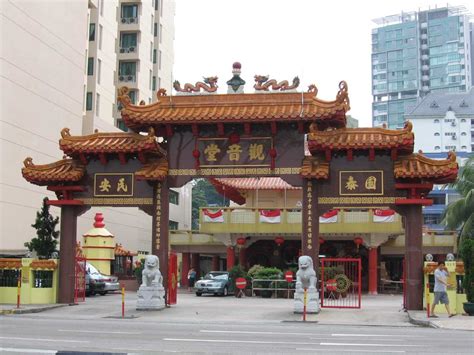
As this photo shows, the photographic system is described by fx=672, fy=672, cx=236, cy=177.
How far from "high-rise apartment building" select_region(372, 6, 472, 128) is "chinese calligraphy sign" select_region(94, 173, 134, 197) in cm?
12922

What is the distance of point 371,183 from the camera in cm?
2323

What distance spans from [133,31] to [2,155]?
1118 inches

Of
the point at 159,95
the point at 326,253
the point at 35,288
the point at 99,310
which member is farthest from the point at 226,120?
the point at 326,253

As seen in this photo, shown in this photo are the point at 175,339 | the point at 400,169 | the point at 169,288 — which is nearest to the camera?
the point at 175,339

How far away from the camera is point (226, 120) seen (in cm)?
2338

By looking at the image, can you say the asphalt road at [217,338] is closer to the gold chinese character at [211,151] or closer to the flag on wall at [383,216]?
the gold chinese character at [211,151]

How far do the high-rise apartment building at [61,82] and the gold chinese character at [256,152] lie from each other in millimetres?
18615

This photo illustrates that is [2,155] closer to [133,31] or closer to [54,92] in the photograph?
[54,92]

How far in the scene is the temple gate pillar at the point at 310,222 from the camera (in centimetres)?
2319

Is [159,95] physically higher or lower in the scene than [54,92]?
lower

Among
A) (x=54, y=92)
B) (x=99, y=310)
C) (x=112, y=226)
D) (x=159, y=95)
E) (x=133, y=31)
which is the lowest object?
(x=99, y=310)

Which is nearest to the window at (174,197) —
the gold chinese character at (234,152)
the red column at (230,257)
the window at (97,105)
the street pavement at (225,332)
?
the window at (97,105)

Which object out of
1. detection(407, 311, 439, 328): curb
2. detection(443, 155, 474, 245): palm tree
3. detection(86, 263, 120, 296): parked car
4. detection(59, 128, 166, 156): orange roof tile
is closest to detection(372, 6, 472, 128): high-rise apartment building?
detection(443, 155, 474, 245): palm tree

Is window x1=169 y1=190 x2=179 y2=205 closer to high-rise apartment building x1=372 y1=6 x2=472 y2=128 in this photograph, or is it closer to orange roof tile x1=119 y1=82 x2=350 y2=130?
orange roof tile x1=119 y1=82 x2=350 y2=130
